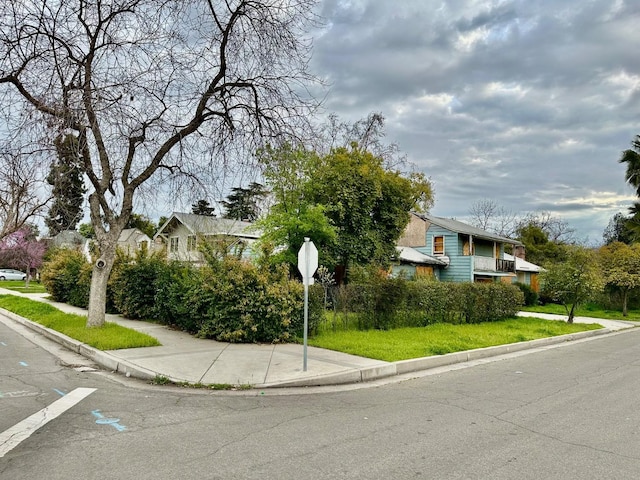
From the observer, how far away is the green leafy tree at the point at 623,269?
26.4 meters

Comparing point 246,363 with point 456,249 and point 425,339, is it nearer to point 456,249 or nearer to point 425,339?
point 425,339

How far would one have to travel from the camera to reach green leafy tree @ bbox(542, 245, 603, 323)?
19.1m

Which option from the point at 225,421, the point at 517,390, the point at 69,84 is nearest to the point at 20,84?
the point at 69,84

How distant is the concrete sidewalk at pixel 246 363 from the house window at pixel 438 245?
23.3 meters

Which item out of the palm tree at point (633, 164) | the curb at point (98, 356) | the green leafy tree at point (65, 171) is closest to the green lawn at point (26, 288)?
the curb at point (98, 356)

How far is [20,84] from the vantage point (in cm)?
1006

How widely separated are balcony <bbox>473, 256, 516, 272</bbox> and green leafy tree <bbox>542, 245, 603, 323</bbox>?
13562 millimetres

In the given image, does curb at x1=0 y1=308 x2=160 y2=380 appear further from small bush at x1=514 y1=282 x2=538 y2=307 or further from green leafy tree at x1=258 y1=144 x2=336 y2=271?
small bush at x1=514 y1=282 x2=538 y2=307

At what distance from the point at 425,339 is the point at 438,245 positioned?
2354 cm

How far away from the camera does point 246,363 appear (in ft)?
29.7

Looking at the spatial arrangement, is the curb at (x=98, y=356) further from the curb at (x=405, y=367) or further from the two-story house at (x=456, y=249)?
the two-story house at (x=456, y=249)

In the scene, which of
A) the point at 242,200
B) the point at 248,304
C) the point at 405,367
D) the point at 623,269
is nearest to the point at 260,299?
the point at 248,304

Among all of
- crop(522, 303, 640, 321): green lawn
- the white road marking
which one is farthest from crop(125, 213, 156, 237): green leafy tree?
the white road marking

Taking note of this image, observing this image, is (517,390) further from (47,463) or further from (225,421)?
(47,463)
